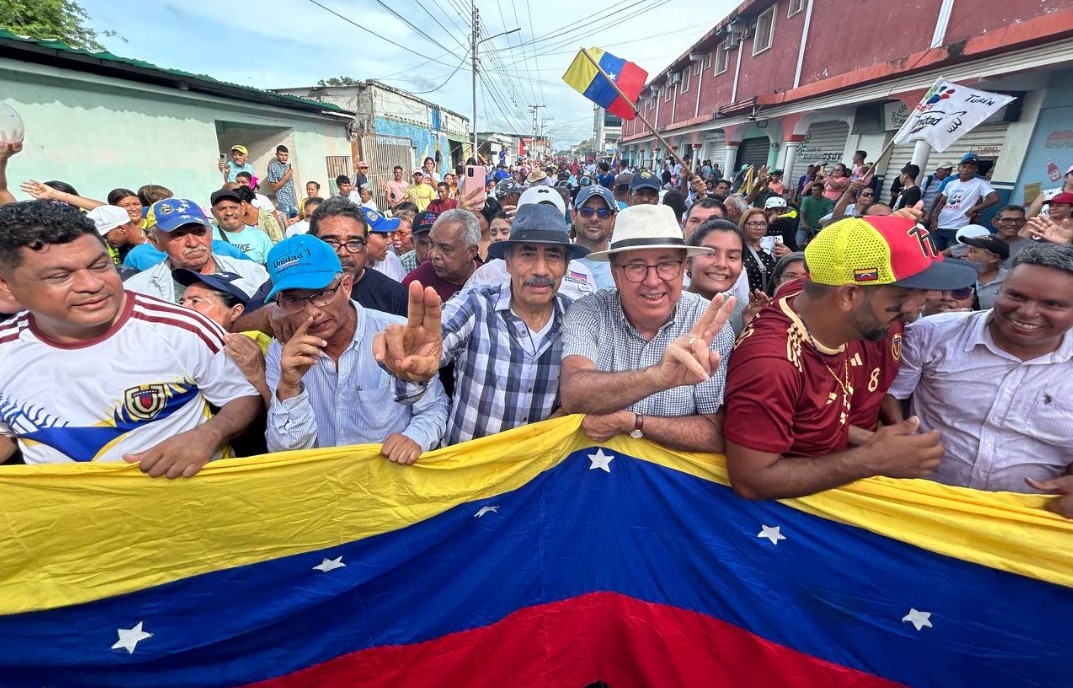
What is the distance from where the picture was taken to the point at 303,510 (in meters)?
1.85

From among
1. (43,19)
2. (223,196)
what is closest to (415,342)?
(223,196)

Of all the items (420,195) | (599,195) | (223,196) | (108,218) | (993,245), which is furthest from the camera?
(420,195)

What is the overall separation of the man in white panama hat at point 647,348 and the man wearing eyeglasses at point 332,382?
26.4 inches

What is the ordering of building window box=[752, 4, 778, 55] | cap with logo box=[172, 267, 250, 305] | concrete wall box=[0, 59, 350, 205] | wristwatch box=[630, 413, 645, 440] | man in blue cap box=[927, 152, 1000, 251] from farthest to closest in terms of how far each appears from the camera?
1. building window box=[752, 4, 778, 55]
2. man in blue cap box=[927, 152, 1000, 251]
3. concrete wall box=[0, 59, 350, 205]
4. cap with logo box=[172, 267, 250, 305]
5. wristwatch box=[630, 413, 645, 440]

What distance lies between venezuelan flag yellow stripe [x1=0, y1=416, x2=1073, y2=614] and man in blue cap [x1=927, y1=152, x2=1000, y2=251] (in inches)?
297

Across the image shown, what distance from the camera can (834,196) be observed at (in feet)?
32.8

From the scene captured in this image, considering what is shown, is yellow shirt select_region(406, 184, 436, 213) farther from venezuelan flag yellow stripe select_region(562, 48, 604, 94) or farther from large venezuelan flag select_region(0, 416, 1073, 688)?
large venezuelan flag select_region(0, 416, 1073, 688)

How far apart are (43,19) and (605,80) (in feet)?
82.4

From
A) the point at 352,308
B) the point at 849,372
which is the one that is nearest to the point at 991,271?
the point at 849,372

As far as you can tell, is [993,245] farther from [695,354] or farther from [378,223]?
[378,223]

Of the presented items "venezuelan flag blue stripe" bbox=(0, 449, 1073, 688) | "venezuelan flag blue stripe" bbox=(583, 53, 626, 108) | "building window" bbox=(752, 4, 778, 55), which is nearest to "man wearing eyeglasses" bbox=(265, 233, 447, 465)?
"venezuelan flag blue stripe" bbox=(0, 449, 1073, 688)

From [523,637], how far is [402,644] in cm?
54

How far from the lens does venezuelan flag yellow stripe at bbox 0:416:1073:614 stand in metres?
1.63

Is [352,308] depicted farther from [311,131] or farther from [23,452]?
[311,131]
